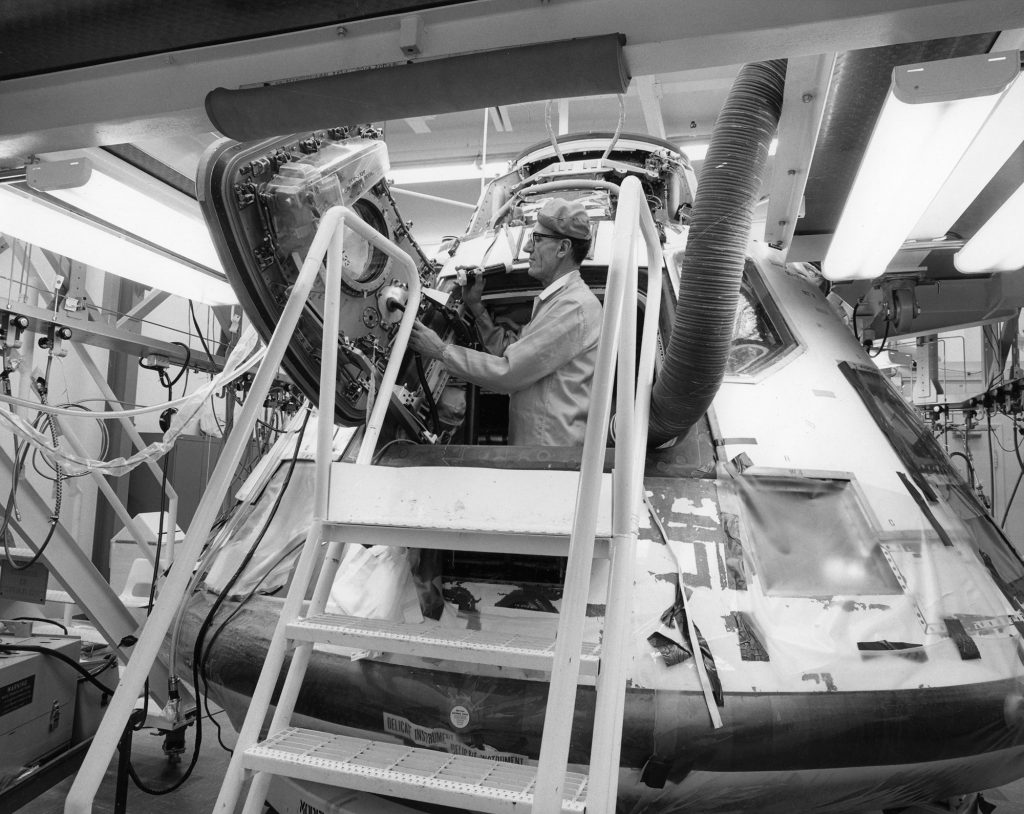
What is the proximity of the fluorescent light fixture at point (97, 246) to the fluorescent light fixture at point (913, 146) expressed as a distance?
269 cm

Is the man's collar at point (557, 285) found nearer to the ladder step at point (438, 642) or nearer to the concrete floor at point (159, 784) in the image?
the ladder step at point (438, 642)

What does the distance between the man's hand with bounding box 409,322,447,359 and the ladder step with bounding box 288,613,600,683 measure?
3.57 feet

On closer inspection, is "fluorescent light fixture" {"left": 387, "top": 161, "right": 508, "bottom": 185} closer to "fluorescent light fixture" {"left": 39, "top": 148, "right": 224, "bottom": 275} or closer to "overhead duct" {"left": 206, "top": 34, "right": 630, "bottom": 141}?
"fluorescent light fixture" {"left": 39, "top": 148, "right": 224, "bottom": 275}

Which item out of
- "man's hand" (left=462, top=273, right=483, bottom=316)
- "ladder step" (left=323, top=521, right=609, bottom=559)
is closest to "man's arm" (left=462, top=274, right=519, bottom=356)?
"man's hand" (left=462, top=273, right=483, bottom=316)

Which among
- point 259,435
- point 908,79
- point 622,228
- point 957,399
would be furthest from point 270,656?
point 957,399

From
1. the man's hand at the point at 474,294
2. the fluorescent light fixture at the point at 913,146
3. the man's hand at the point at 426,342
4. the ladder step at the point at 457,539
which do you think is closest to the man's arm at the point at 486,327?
the man's hand at the point at 474,294

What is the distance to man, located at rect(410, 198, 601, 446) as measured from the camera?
2.66 metres

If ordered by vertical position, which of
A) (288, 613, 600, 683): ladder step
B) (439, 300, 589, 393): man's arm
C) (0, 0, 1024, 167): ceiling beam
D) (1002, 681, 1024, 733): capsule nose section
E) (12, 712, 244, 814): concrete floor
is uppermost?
(0, 0, 1024, 167): ceiling beam

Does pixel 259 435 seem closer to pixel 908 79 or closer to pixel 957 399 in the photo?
pixel 908 79

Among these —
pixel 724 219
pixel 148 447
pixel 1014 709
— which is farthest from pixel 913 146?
pixel 148 447

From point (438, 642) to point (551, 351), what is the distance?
1.25 meters

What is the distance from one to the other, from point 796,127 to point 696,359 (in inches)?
29.0

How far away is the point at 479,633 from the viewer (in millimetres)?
1864

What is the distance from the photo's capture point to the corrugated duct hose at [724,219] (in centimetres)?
207
